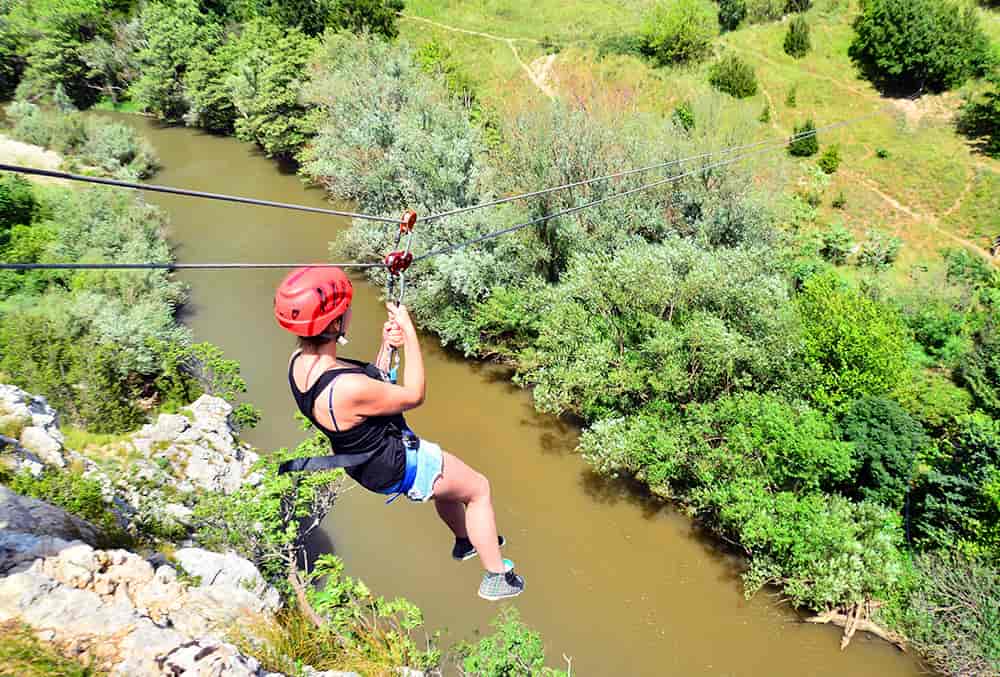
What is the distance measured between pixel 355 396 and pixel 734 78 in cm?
2327

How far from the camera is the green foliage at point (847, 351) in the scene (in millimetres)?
11344

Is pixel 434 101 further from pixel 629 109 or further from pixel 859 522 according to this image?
pixel 859 522

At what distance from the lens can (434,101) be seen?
19.1 metres

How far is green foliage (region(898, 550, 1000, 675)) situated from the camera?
8.73m

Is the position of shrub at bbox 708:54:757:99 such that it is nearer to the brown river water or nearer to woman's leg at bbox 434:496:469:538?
the brown river water

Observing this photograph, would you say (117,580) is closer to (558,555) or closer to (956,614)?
(558,555)

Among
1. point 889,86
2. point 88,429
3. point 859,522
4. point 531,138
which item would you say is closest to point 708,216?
point 531,138

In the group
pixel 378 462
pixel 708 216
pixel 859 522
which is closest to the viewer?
pixel 378 462

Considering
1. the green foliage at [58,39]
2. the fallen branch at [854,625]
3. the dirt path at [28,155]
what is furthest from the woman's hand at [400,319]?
the green foliage at [58,39]

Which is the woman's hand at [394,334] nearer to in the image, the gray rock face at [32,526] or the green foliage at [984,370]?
the gray rock face at [32,526]

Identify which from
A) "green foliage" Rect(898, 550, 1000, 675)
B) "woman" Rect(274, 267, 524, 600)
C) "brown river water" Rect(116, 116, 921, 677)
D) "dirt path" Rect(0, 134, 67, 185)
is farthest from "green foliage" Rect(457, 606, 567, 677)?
"dirt path" Rect(0, 134, 67, 185)

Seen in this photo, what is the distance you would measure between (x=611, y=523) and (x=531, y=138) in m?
9.85

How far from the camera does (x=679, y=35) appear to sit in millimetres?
23203

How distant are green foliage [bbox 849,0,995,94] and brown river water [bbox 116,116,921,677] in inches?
726
